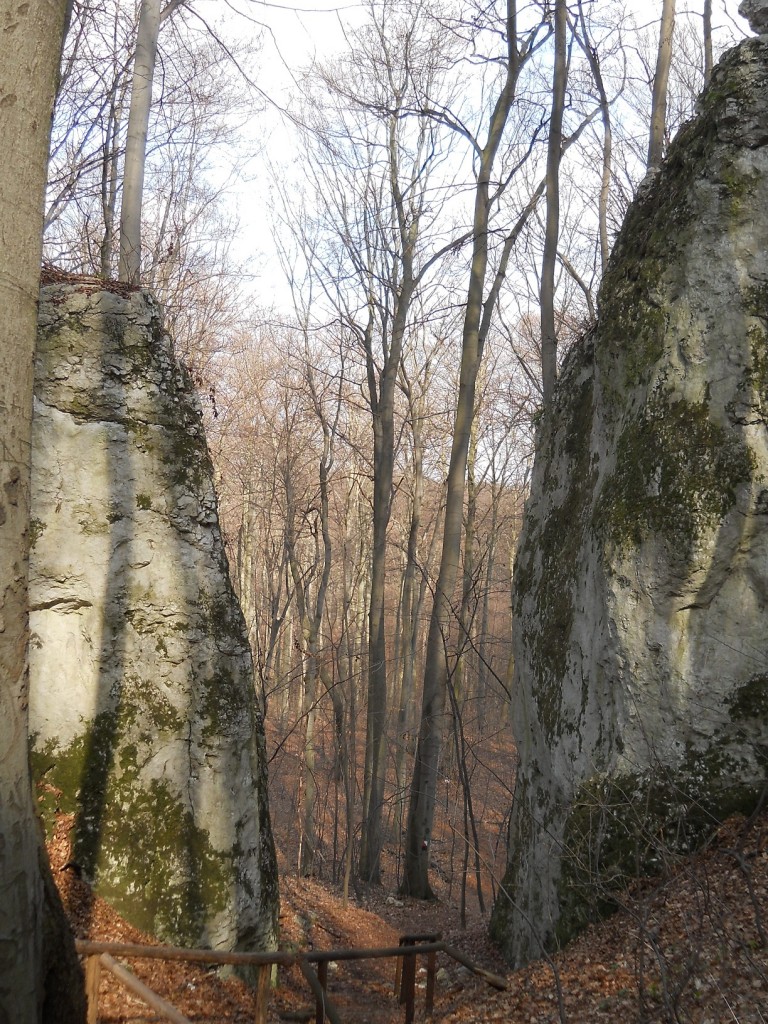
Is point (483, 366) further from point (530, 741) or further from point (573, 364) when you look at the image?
point (530, 741)

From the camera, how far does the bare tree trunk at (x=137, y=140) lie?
8695mm

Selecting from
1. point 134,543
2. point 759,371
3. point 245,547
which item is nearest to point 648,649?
point 759,371

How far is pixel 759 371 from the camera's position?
5957 millimetres

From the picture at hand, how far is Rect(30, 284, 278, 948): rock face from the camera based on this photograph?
5.95 metres

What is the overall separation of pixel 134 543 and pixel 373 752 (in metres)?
8.37

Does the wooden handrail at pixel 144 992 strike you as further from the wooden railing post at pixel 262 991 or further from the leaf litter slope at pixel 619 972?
the leaf litter slope at pixel 619 972

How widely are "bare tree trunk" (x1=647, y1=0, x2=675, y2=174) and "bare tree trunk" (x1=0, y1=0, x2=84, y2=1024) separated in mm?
10802

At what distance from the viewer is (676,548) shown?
594cm

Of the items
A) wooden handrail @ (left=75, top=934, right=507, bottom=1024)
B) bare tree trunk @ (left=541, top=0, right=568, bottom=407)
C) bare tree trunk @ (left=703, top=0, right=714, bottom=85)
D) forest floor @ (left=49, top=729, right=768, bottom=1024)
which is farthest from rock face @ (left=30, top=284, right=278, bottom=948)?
bare tree trunk @ (left=703, top=0, right=714, bottom=85)

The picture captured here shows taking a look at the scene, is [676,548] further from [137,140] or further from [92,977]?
[137,140]

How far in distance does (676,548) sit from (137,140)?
744 centimetres

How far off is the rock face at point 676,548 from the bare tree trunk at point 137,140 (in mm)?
5152

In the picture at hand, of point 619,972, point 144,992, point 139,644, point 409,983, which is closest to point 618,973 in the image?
point 619,972

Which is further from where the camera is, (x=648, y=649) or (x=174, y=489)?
(x=174, y=489)
